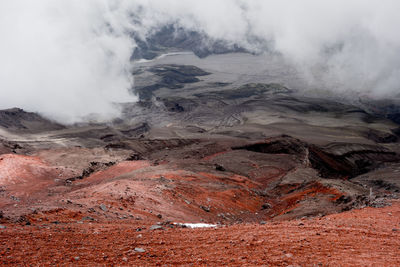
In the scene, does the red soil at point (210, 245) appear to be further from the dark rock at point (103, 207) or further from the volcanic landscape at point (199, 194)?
the dark rock at point (103, 207)

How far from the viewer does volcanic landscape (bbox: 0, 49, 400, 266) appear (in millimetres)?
5984

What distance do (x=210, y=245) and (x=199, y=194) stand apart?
9.93m

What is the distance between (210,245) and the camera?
634 centimetres

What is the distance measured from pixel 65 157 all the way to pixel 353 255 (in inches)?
1141

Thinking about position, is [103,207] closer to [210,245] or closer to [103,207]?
[103,207]

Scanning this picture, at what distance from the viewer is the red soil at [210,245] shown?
5.51 m

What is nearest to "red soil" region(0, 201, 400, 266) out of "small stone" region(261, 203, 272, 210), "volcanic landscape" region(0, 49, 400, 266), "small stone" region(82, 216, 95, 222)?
"volcanic landscape" region(0, 49, 400, 266)

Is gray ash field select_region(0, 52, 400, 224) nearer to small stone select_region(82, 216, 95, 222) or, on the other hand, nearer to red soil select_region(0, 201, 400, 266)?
small stone select_region(82, 216, 95, 222)

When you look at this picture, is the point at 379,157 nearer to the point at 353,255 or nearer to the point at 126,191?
the point at 126,191

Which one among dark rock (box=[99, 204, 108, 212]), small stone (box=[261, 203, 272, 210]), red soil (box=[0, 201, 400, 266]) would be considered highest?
red soil (box=[0, 201, 400, 266])

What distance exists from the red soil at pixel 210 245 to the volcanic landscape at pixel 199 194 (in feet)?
0.07

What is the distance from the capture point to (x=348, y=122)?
65.4m

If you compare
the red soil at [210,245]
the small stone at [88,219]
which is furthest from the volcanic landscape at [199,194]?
the small stone at [88,219]

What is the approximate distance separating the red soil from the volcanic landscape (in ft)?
0.07
